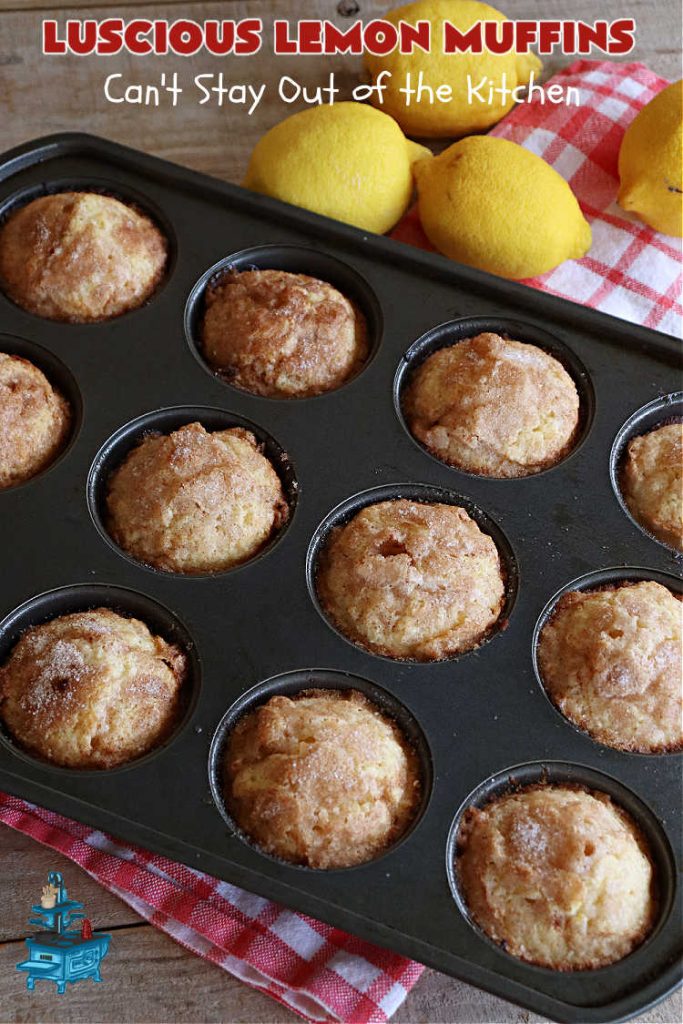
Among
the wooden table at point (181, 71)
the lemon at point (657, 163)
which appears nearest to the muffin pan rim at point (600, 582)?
the lemon at point (657, 163)

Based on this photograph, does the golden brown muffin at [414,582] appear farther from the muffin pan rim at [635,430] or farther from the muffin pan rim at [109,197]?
the muffin pan rim at [109,197]

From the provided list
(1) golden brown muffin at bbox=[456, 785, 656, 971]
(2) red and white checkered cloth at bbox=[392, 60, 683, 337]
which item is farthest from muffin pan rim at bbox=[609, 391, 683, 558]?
(1) golden brown muffin at bbox=[456, 785, 656, 971]

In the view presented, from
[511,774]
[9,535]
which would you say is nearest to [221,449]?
[9,535]

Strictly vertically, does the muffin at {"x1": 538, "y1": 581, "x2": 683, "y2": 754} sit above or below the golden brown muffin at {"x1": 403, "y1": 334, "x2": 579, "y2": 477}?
below

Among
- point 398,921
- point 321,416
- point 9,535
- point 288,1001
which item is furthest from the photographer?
point 321,416

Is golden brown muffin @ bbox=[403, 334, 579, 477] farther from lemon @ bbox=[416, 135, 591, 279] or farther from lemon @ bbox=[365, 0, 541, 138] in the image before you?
lemon @ bbox=[365, 0, 541, 138]

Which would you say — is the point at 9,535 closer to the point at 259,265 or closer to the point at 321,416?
the point at 321,416

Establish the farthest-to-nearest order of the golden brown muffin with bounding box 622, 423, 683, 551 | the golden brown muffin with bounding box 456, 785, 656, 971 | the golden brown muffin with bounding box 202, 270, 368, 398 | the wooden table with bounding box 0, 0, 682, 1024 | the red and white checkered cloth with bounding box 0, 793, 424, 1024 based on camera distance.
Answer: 1. the wooden table with bounding box 0, 0, 682, 1024
2. the golden brown muffin with bounding box 202, 270, 368, 398
3. the golden brown muffin with bounding box 622, 423, 683, 551
4. the red and white checkered cloth with bounding box 0, 793, 424, 1024
5. the golden brown muffin with bounding box 456, 785, 656, 971
